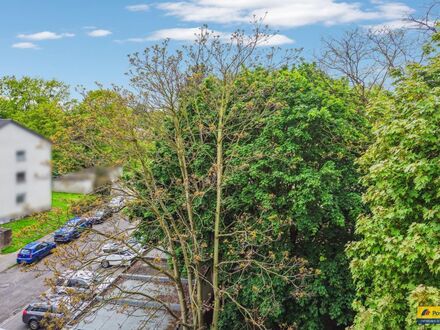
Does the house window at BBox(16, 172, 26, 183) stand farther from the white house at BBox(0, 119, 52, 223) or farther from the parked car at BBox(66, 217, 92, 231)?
the parked car at BBox(66, 217, 92, 231)

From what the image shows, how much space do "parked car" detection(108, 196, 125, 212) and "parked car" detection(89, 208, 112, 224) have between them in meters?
0.17

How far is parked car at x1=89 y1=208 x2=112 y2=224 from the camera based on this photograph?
A: 37.9ft

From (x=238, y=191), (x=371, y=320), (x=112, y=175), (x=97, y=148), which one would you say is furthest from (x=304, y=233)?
(x=97, y=148)

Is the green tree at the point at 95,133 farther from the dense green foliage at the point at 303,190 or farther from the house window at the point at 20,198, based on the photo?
the house window at the point at 20,198

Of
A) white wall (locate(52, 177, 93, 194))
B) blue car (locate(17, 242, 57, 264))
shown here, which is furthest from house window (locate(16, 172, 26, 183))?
blue car (locate(17, 242, 57, 264))

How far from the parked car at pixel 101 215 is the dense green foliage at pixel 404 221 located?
6.89 m

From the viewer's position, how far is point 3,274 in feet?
70.5

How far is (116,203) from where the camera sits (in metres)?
13.0

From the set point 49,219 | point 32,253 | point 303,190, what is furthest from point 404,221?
point 32,253

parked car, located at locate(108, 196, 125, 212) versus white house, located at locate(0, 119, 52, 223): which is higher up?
white house, located at locate(0, 119, 52, 223)

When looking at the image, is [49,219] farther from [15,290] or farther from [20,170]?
[15,290]

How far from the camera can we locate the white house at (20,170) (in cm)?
642

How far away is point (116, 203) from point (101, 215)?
127cm

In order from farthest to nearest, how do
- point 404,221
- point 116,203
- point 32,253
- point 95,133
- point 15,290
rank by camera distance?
point 32,253
point 15,290
point 95,133
point 116,203
point 404,221
